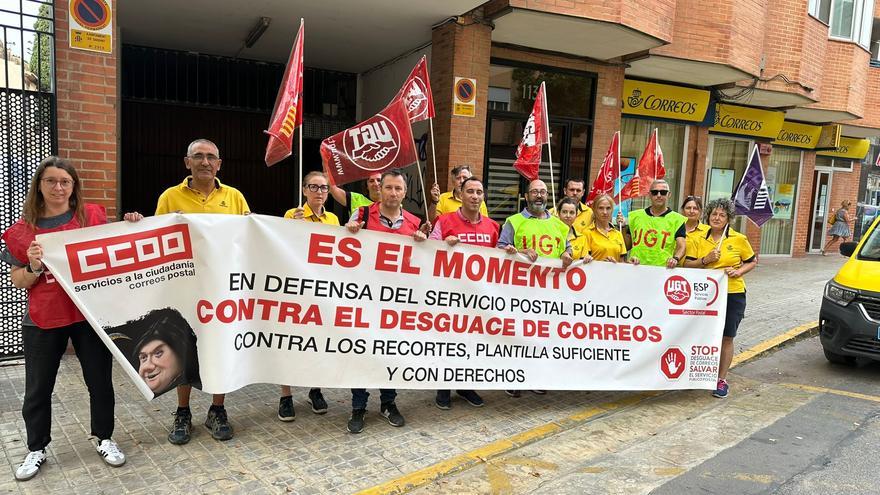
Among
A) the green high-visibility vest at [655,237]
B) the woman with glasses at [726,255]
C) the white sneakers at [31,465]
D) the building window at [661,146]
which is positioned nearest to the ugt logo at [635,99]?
the building window at [661,146]

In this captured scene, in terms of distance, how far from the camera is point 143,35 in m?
9.15

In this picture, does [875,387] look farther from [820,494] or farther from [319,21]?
[319,21]

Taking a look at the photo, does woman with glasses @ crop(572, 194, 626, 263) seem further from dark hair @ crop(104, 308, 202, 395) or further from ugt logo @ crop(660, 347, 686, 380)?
dark hair @ crop(104, 308, 202, 395)

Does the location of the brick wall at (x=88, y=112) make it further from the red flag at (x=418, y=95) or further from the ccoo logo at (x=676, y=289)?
the ccoo logo at (x=676, y=289)

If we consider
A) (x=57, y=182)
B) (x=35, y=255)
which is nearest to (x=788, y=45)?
(x=57, y=182)

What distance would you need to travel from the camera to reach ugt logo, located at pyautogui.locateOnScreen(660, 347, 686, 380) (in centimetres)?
498

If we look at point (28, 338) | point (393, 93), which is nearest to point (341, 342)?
point (28, 338)

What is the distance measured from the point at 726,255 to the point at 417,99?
3221 mm

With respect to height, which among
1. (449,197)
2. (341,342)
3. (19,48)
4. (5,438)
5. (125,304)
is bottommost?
(5,438)

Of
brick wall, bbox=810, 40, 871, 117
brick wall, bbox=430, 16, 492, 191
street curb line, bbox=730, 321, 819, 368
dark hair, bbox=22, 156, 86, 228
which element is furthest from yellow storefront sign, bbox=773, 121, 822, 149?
dark hair, bbox=22, 156, 86, 228

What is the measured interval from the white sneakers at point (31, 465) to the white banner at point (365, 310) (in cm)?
68

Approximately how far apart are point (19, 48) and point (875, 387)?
8724 millimetres

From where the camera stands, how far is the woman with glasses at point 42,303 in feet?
10.8

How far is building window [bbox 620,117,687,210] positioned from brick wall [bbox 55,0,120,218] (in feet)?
29.9
